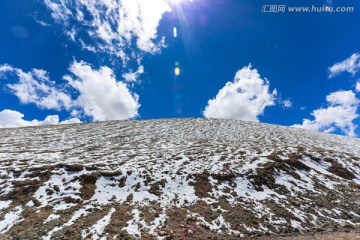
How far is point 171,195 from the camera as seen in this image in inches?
518

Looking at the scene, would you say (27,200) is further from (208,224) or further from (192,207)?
(208,224)

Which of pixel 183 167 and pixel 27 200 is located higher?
pixel 183 167

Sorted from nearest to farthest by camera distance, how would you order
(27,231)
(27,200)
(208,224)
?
(27,231)
(208,224)
(27,200)

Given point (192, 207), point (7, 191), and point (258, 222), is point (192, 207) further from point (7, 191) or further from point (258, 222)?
point (7, 191)

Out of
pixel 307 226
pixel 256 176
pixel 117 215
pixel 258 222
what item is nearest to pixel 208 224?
pixel 258 222

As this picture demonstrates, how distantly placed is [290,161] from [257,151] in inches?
123

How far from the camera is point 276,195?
46.5ft

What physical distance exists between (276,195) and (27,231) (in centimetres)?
1412

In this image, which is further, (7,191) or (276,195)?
(276,195)

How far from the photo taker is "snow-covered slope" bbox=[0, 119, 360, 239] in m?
10.1

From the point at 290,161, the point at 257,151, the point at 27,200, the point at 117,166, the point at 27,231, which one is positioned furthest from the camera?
the point at 257,151

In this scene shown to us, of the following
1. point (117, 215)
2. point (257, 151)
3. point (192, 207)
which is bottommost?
point (117, 215)

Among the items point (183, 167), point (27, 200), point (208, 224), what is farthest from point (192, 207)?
point (27, 200)

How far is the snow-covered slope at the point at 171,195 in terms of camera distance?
33.1 ft
